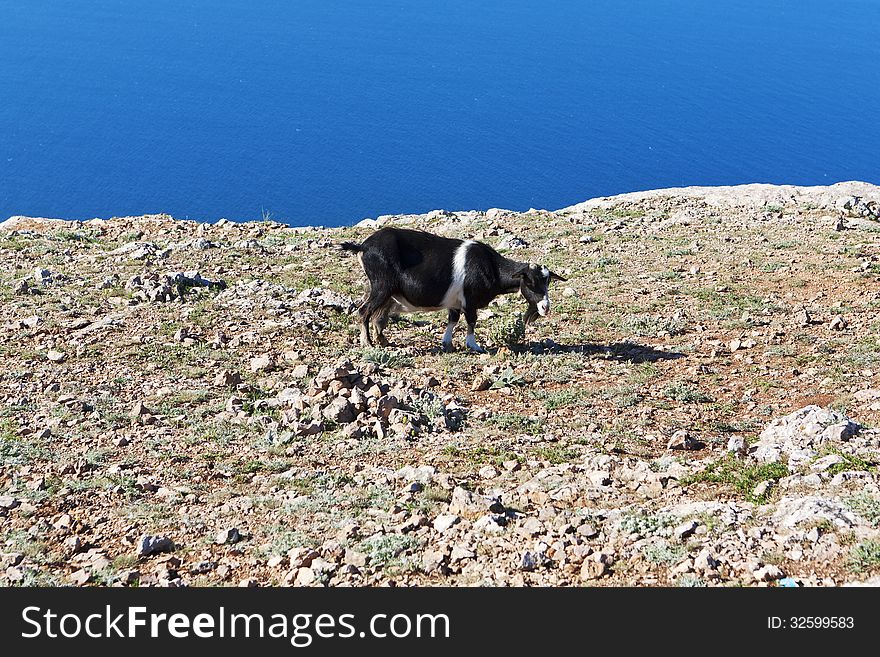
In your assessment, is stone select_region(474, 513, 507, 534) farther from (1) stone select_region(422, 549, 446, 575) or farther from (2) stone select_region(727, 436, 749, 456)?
(2) stone select_region(727, 436, 749, 456)

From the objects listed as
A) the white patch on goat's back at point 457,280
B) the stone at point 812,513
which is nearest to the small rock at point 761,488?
the stone at point 812,513

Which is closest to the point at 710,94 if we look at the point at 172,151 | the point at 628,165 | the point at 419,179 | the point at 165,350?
the point at 628,165

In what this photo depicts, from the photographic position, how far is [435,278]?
13.1m

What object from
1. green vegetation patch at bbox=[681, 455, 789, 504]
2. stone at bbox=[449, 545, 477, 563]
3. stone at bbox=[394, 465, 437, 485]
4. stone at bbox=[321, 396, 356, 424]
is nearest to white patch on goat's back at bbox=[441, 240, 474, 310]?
stone at bbox=[321, 396, 356, 424]

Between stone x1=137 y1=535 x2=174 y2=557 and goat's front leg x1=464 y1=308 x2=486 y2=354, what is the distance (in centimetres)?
676

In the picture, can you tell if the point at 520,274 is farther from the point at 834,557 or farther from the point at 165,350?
the point at 834,557

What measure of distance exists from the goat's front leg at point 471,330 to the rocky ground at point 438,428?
0.22 metres

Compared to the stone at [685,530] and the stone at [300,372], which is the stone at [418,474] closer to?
the stone at [685,530]

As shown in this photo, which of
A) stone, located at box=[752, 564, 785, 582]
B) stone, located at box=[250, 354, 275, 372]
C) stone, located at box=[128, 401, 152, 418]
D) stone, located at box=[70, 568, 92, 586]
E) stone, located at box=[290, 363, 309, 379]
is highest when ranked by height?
stone, located at box=[250, 354, 275, 372]

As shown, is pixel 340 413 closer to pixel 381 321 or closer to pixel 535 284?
pixel 381 321

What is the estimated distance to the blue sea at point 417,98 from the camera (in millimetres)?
66688

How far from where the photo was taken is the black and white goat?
13.1 m

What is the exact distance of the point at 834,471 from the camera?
8.00 metres

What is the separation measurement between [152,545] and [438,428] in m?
3.53
